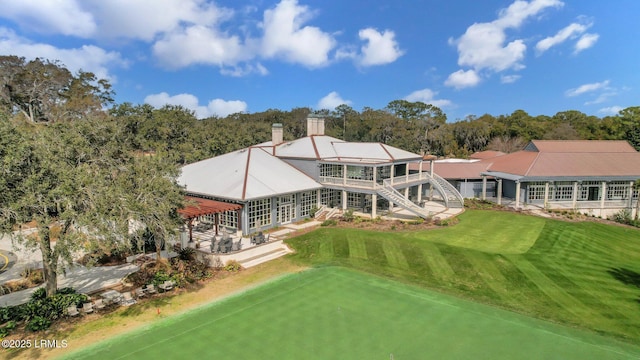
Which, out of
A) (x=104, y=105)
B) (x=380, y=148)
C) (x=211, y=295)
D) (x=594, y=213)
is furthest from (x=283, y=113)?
(x=211, y=295)

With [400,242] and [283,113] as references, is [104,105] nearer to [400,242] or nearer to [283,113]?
[283,113]

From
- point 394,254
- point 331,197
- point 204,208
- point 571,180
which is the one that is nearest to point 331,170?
point 331,197

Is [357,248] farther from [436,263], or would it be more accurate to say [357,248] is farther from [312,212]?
[312,212]

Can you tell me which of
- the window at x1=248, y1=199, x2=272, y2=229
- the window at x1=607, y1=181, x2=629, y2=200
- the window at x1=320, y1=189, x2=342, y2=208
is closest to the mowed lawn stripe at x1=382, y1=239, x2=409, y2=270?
the window at x1=248, y1=199, x2=272, y2=229

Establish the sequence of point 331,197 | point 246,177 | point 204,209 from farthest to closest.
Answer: point 331,197 → point 246,177 → point 204,209

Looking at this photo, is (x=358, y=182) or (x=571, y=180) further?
(x=571, y=180)

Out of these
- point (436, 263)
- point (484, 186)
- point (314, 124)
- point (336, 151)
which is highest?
point (314, 124)
